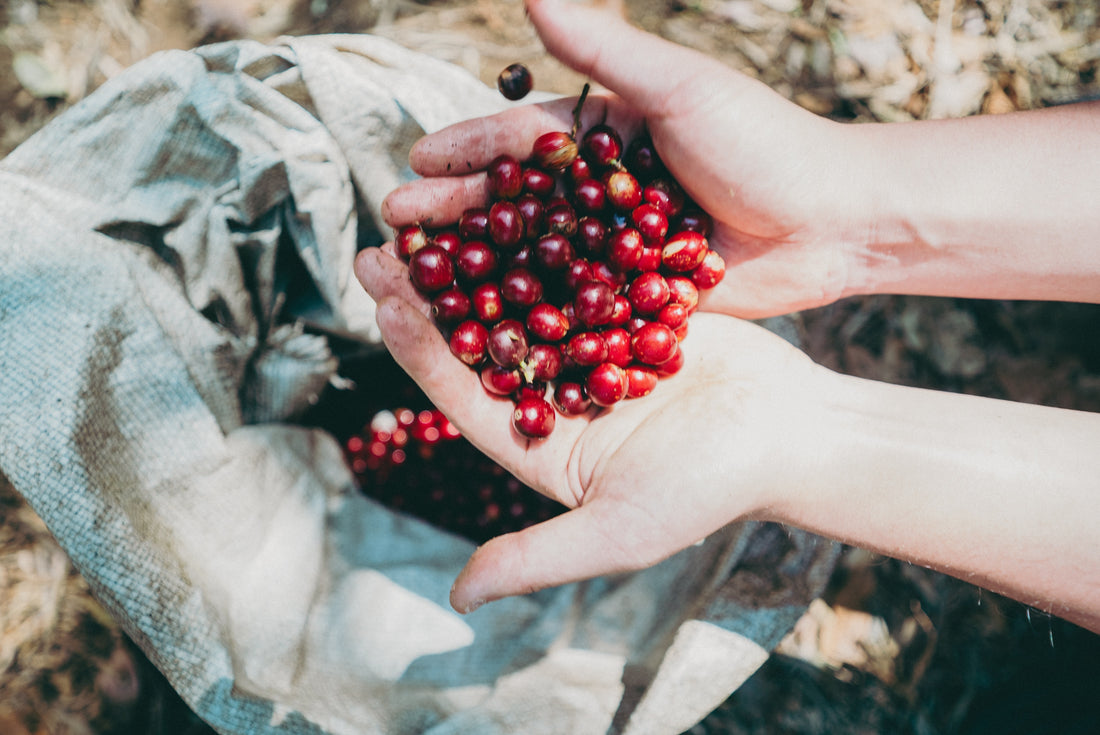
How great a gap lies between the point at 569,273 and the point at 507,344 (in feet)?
1.18

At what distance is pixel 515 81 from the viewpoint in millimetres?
2355

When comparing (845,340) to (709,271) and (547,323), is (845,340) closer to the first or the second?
(709,271)

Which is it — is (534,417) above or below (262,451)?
above

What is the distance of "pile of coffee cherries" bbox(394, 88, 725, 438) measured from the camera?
2.11 meters

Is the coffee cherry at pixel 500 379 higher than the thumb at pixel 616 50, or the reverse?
the thumb at pixel 616 50

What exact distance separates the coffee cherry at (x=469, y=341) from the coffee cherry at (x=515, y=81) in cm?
84

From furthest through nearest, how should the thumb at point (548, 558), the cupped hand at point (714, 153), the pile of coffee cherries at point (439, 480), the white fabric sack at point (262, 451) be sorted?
the pile of coffee cherries at point (439, 480), the cupped hand at point (714, 153), the white fabric sack at point (262, 451), the thumb at point (548, 558)

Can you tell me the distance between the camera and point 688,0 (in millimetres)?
3527

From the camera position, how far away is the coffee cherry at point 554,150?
2.19m

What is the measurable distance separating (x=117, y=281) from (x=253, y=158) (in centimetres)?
58

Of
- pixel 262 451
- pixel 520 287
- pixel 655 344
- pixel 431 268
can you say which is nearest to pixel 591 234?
pixel 520 287

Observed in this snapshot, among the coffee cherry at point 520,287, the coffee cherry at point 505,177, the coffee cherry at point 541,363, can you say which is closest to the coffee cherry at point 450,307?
the coffee cherry at point 520,287

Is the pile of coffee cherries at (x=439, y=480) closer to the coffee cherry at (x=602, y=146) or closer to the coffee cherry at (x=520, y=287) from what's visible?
the coffee cherry at (x=520, y=287)

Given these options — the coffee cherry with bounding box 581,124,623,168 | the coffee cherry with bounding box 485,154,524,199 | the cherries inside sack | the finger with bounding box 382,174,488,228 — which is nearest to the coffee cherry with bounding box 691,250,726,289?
the coffee cherry with bounding box 581,124,623,168
